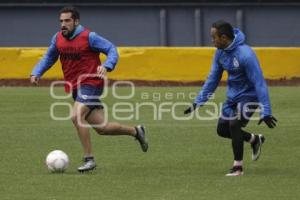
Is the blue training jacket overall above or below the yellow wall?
below

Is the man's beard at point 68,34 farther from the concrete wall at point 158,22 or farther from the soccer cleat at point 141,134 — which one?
the concrete wall at point 158,22

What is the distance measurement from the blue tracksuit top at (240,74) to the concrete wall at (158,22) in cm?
2079

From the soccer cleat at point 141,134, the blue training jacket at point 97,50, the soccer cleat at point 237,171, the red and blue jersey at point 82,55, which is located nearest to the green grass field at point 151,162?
the soccer cleat at point 237,171

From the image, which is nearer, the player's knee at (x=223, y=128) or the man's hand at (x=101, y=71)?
the man's hand at (x=101, y=71)

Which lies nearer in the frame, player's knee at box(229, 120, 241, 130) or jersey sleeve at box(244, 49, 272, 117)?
jersey sleeve at box(244, 49, 272, 117)

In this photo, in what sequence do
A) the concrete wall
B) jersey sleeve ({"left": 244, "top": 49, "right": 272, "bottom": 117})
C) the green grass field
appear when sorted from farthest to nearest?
1. the concrete wall
2. jersey sleeve ({"left": 244, "top": 49, "right": 272, "bottom": 117})
3. the green grass field

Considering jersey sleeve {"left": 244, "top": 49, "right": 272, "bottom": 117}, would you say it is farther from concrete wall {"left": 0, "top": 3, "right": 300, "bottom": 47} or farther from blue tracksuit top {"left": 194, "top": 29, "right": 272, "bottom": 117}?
concrete wall {"left": 0, "top": 3, "right": 300, "bottom": 47}

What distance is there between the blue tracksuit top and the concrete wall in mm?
20793

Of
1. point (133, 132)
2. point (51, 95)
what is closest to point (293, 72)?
point (51, 95)

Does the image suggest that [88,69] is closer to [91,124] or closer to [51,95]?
[91,124]

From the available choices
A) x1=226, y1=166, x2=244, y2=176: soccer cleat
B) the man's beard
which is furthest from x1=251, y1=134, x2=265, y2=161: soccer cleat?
the man's beard

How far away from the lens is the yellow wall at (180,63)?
945 inches

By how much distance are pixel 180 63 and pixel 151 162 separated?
11914 millimetres

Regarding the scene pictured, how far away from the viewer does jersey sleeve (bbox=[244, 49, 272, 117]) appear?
35.0 ft
